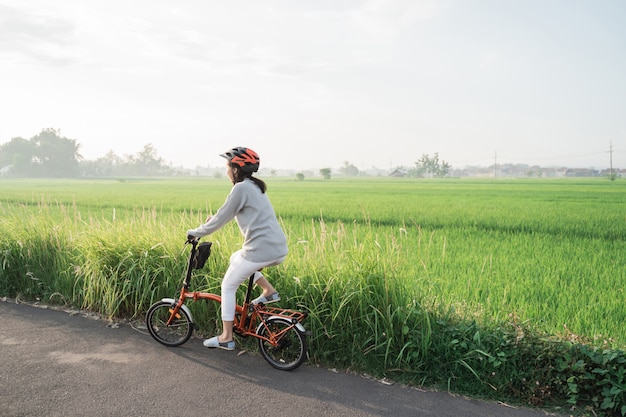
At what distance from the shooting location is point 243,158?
14.7ft

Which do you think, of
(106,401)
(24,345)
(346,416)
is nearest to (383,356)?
(346,416)

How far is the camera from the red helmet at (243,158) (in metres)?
4.45

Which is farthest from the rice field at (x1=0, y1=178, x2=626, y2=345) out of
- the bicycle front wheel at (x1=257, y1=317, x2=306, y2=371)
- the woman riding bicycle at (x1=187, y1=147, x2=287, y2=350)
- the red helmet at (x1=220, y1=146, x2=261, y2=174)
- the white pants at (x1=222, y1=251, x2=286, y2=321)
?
the red helmet at (x1=220, y1=146, x2=261, y2=174)

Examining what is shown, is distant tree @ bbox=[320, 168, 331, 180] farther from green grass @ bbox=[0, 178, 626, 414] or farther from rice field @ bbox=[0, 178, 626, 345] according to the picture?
green grass @ bbox=[0, 178, 626, 414]

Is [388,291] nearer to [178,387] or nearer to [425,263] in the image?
[178,387]

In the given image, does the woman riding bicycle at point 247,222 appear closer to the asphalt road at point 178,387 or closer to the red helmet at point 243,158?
the red helmet at point 243,158

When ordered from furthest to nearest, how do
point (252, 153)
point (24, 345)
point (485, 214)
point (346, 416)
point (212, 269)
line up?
point (485, 214), point (212, 269), point (24, 345), point (252, 153), point (346, 416)

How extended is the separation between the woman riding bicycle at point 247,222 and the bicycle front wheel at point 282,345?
0.40 meters

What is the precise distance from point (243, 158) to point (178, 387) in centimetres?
207

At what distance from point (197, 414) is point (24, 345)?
270 cm

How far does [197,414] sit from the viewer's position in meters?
3.71

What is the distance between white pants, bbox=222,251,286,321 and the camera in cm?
448

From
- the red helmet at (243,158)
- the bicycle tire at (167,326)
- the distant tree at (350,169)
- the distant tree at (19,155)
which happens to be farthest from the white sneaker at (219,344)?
the distant tree at (350,169)

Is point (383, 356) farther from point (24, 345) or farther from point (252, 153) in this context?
point (24, 345)
